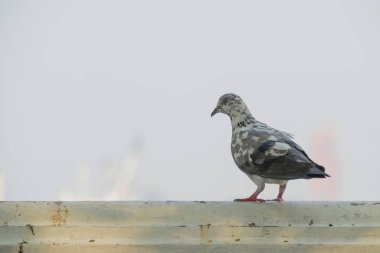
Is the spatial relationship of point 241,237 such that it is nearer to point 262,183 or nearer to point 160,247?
point 160,247

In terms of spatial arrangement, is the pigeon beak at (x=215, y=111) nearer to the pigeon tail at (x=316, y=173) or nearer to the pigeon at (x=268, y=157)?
the pigeon at (x=268, y=157)

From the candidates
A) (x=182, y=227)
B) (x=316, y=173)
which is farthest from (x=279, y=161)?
(x=182, y=227)

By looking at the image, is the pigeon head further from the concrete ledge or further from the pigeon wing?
the concrete ledge

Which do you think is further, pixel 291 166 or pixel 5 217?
pixel 291 166

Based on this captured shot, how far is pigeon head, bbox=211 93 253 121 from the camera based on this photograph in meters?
5.10

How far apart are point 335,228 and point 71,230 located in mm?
1299

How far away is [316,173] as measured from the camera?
418 centimetres

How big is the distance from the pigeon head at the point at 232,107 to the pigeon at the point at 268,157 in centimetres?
9

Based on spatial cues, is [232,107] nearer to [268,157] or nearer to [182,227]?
[268,157]

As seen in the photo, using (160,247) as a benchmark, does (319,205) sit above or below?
above

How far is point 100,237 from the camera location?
3.02 meters

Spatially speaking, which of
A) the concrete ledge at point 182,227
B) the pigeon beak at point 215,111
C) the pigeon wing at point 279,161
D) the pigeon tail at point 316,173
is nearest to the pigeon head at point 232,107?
the pigeon beak at point 215,111

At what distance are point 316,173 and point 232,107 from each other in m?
1.17

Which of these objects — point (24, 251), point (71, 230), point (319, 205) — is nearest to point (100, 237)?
point (71, 230)
